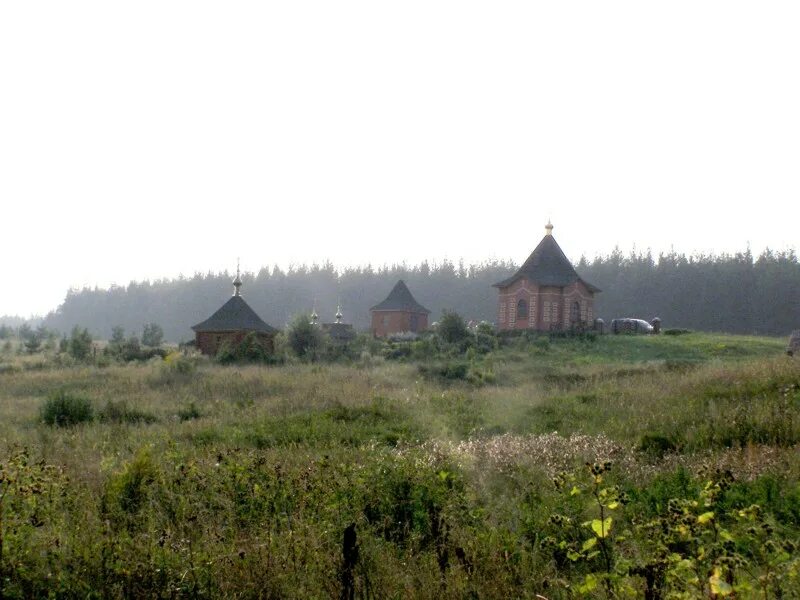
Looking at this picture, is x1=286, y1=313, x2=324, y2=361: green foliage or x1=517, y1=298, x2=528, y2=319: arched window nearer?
x1=286, y1=313, x2=324, y2=361: green foliage

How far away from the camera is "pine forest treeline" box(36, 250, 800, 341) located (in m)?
74.1

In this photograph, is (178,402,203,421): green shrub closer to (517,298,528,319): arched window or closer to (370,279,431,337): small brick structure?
(517,298,528,319): arched window

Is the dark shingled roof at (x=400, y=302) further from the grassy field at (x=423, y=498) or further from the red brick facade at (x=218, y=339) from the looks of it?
the grassy field at (x=423, y=498)

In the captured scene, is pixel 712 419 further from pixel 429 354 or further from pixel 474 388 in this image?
pixel 429 354

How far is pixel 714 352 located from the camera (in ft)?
110

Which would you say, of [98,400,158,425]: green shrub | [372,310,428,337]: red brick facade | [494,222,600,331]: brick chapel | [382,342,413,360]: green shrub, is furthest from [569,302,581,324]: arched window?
[98,400,158,425]: green shrub

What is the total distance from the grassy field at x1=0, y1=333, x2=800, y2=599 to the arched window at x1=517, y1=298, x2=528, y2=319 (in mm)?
29149

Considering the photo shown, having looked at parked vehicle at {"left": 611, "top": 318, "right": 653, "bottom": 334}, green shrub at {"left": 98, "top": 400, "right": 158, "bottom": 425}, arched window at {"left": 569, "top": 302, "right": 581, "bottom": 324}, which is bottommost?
green shrub at {"left": 98, "top": 400, "right": 158, "bottom": 425}

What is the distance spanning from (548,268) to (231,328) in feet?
63.4

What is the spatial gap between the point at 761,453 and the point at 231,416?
10.4 m

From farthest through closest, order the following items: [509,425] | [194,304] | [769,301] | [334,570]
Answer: [194,304]
[769,301]
[509,425]
[334,570]

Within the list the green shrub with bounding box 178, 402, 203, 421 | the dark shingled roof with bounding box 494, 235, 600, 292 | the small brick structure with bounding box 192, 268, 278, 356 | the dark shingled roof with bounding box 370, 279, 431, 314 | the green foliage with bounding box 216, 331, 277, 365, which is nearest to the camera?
the green shrub with bounding box 178, 402, 203, 421

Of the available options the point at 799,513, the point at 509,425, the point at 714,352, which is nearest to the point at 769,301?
the point at 714,352

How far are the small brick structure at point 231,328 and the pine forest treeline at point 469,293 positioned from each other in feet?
25.1
